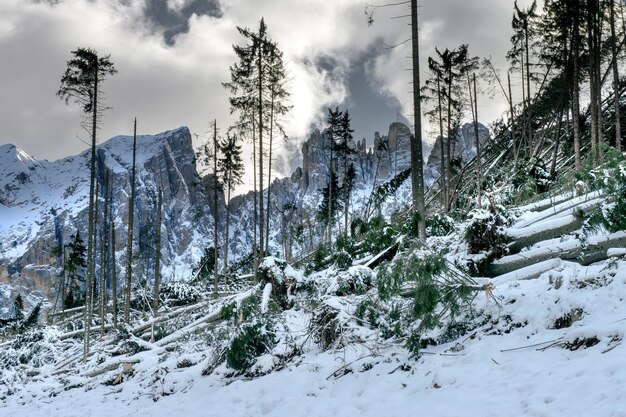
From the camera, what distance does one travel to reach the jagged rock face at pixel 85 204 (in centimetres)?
12925

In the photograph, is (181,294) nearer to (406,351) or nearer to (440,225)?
(440,225)

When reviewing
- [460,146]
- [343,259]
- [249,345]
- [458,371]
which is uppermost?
[460,146]

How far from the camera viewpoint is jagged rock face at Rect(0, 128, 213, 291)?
424 ft

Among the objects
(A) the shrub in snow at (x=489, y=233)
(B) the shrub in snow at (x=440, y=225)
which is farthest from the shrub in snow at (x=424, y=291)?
(B) the shrub in snow at (x=440, y=225)

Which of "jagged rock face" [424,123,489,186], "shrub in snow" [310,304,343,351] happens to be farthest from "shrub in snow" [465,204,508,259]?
"jagged rock face" [424,123,489,186]

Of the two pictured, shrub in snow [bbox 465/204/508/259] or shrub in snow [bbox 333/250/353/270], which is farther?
shrub in snow [bbox 333/250/353/270]

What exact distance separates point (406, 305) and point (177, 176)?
15428cm

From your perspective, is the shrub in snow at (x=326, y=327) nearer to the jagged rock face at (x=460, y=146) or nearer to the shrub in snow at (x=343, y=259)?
the shrub in snow at (x=343, y=259)

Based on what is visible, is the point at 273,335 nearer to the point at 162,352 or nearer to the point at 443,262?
the point at 443,262

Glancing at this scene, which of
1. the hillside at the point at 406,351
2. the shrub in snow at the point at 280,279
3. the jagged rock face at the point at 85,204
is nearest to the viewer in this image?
the hillside at the point at 406,351

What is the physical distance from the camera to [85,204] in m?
151

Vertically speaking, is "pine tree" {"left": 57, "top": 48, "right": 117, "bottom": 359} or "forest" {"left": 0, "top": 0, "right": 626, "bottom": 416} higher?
"pine tree" {"left": 57, "top": 48, "right": 117, "bottom": 359}

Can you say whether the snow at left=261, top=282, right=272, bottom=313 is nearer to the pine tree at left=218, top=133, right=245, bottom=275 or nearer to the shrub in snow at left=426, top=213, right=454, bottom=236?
the shrub in snow at left=426, top=213, right=454, bottom=236

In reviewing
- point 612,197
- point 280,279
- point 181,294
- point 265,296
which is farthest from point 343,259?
point 181,294
